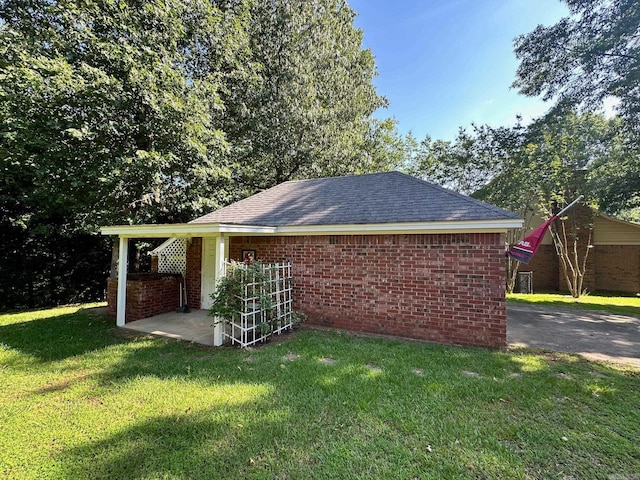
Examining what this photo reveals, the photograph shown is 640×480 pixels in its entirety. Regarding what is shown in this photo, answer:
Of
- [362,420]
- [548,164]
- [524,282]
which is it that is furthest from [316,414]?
[524,282]

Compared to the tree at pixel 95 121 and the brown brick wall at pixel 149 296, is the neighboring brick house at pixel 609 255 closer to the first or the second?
the tree at pixel 95 121

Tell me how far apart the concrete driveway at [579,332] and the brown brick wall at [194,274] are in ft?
26.5

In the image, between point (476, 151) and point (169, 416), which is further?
point (476, 151)

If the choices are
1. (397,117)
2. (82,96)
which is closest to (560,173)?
(397,117)

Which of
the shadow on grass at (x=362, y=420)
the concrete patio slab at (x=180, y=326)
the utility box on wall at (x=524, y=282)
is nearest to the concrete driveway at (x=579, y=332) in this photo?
the shadow on grass at (x=362, y=420)

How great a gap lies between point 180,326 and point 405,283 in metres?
5.29

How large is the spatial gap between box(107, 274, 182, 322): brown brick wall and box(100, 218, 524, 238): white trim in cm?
148

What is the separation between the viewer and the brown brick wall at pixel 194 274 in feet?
29.1

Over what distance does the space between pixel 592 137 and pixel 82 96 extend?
18019 mm

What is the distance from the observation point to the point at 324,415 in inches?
126

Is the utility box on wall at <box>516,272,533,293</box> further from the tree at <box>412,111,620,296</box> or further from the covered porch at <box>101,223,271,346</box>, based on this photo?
the covered porch at <box>101,223,271,346</box>

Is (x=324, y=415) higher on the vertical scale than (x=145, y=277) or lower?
lower

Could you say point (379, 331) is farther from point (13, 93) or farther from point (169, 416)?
point (13, 93)

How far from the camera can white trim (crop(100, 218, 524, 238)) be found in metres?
5.32
